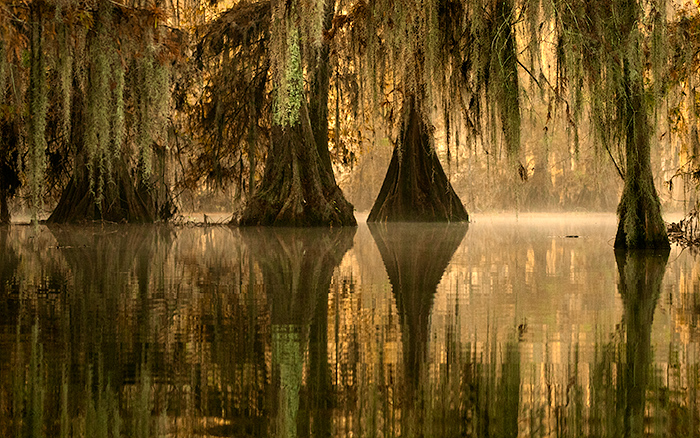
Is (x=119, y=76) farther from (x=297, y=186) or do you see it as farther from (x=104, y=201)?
(x=104, y=201)

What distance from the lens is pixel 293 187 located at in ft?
47.4

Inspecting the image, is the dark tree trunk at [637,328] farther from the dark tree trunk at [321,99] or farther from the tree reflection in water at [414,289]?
the dark tree trunk at [321,99]

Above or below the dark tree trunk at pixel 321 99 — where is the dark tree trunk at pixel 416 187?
below

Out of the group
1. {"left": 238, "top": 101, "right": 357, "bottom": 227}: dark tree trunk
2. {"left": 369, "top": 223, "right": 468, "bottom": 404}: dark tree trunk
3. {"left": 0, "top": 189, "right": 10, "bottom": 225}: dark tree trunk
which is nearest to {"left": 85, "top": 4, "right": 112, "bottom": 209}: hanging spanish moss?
{"left": 369, "top": 223, "right": 468, "bottom": 404}: dark tree trunk

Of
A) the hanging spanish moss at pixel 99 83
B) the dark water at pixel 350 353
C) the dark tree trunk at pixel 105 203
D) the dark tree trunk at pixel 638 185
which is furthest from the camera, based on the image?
the dark tree trunk at pixel 105 203

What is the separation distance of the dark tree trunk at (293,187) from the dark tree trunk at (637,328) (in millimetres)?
7747

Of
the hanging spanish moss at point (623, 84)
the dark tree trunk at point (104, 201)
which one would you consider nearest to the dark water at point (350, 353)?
the hanging spanish moss at point (623, 84)

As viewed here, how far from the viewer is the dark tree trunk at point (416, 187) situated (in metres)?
17.3

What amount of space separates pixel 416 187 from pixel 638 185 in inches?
380

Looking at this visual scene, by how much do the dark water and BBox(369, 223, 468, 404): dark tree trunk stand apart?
2cm

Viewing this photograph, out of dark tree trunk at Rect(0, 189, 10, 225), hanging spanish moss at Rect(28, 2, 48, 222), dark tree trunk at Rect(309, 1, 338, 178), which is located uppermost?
dark tree trunk at Rect(309, 1, 338, 178)

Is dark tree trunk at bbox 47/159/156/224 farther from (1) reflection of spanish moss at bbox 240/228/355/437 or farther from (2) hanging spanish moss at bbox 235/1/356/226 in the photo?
(1) reflection of spanish moss at bbox 240/228/355/437

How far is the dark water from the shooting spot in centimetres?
208

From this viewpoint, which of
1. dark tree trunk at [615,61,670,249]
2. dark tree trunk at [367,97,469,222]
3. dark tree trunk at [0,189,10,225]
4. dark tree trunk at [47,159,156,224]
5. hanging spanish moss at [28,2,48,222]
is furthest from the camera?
dark tree trunk at [367,97,469,222]
